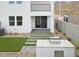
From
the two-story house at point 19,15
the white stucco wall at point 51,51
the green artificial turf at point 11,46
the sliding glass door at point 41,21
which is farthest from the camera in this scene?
the sliding glass door at point 41,21

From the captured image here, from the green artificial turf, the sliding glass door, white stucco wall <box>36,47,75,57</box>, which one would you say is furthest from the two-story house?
white stucco wall <box>36,47,75,57</box>

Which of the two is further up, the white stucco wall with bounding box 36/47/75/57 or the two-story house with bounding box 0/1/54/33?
the two-story house with bounding box 0/1/54/33

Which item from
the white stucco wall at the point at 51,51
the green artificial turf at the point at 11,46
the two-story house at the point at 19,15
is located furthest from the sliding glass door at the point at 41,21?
the white stucco wall at the point at 51,51

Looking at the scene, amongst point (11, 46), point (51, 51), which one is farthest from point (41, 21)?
point (51, 51)

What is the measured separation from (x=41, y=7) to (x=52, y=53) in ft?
23.3

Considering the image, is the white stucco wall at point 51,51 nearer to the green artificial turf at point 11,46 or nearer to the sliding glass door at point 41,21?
the green artificial turf at point 11,46

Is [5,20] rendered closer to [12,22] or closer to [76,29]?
[12,22]

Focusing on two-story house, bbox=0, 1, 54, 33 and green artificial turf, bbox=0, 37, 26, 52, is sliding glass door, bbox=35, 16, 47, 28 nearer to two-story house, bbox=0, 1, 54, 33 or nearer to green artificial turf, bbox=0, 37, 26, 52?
two-story house, bbox=0, 1, 54, 33

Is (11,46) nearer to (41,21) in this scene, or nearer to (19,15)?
(19,15)

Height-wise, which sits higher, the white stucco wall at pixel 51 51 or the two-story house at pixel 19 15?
the two-story house at pixel 19 15

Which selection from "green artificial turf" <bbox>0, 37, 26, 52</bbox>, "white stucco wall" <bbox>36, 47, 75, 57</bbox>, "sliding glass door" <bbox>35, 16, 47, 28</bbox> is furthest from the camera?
"sliding glass door" <bbox>35, 16, 47, 28</bbox>

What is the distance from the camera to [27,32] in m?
10.1

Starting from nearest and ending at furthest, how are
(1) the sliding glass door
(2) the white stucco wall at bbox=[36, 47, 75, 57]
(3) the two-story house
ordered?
(2) the white stucco wall at bbox=[36, 47, 75, 57] → (3) the two-story house → (1) the sliding glass door

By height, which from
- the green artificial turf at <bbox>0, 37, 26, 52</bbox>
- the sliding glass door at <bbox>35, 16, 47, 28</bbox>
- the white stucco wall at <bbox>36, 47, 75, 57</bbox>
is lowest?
the green artificial turf at <bbox>0, 37, 26, 52</bbox>
